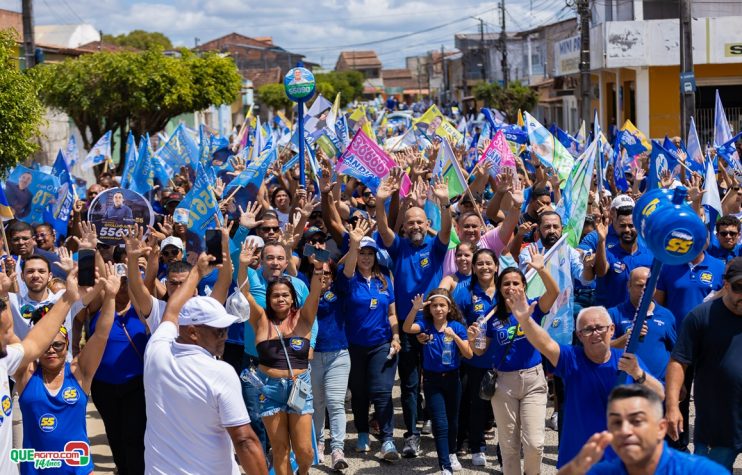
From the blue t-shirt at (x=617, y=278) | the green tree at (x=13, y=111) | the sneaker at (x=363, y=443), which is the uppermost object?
the green tree at (x=13, y=111)

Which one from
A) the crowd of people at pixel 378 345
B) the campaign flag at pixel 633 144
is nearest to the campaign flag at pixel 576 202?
the crowd of people at pixel 378 345

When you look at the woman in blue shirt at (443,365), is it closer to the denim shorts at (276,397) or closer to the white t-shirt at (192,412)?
the denim shorts at (276,397)

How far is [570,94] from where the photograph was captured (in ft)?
152

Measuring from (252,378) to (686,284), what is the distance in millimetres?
3131

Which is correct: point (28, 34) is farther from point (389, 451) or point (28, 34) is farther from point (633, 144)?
point (389, 451)

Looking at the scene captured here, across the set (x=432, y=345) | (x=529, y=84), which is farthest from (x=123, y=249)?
(x=529, y=84)

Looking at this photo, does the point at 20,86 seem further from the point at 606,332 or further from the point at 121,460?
the point at 606,332

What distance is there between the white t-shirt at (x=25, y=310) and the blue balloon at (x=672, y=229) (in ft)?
10.4

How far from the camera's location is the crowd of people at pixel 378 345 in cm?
493

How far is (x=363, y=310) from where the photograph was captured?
8.38 metres

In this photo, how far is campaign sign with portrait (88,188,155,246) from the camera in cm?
798

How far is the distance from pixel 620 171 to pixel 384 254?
6.52 metres

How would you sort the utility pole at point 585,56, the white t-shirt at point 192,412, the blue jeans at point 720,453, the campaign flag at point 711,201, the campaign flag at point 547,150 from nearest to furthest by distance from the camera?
the white t-shirt at point 192,412, the blue jeans at point 720,453, the campaign flag at point 711,201, the campaign flag at point 547,150, the utility pole at point 585,56

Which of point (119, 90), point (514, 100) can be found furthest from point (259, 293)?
point (514, 100)
